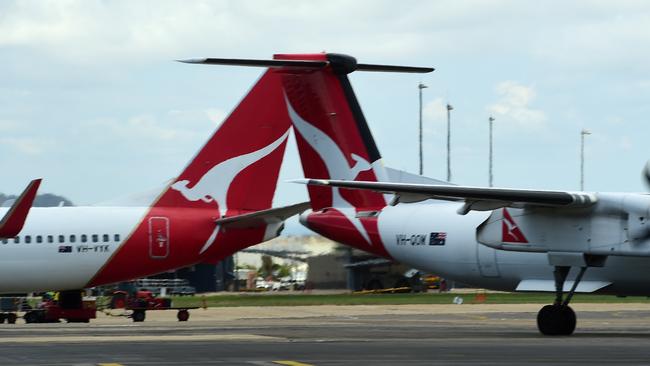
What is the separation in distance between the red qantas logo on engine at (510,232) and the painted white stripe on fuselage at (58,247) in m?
13.0

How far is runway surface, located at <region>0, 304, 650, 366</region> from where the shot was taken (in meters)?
18.0

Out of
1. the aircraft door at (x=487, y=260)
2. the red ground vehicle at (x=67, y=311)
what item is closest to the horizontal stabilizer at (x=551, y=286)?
the aircraft door at (x=487, y=260)

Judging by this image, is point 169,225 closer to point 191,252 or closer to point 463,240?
point 191,252

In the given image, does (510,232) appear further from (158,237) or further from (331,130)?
(158,237)

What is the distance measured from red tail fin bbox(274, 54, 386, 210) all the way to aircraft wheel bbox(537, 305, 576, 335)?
223 inches

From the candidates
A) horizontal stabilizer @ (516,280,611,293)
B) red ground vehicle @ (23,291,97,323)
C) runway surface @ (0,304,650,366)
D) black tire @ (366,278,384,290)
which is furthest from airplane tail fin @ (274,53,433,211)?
black tire @ (366,278,384,290)

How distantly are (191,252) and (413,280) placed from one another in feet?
114

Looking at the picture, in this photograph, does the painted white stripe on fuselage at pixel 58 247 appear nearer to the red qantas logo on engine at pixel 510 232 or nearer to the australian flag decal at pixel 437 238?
the australian flag decal at pixel 437 238

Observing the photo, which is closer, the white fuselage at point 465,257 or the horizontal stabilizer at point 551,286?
the white fuselage at point 465,257

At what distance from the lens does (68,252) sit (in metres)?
34.1

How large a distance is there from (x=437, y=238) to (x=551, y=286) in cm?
284

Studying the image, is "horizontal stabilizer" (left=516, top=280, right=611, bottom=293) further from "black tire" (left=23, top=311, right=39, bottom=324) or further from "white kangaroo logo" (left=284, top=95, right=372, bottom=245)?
"black tire" (left=23, top=311, right=39, bottom=324)

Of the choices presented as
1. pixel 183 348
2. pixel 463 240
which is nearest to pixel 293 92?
pixel 463 240

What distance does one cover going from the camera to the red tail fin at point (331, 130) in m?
28.7
